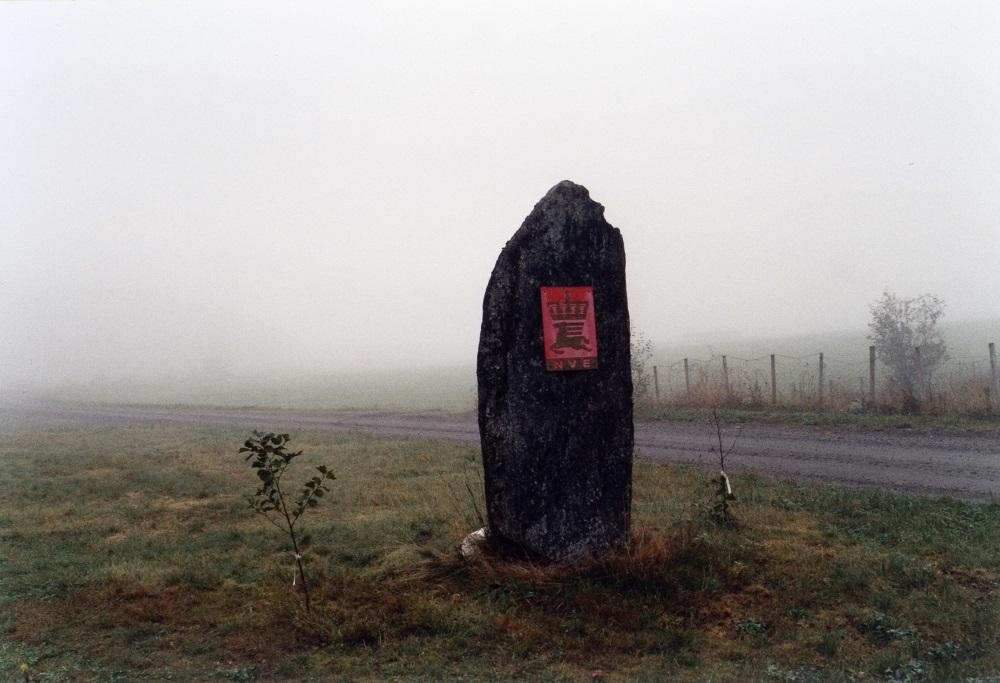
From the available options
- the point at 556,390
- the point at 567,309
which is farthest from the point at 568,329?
the point at 556,390

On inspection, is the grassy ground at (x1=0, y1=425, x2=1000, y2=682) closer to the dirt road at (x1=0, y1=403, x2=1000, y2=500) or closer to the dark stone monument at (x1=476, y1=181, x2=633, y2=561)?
the dark stone monument at (x1=476, y1=181, x2=633, y2=561)

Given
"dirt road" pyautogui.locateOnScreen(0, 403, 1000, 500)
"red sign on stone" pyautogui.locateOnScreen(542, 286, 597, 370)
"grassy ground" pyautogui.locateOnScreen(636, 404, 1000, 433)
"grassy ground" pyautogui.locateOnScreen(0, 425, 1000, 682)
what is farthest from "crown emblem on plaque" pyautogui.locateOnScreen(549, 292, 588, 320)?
"grassy ground" pyautogui.locateOnScreen(636, 404, 1000, 433)

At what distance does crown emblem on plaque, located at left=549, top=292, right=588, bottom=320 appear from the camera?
21.7 ft

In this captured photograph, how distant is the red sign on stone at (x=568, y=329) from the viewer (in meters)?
6.56

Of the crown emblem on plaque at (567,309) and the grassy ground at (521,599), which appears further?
the crown emblem on plaque at (567,309)

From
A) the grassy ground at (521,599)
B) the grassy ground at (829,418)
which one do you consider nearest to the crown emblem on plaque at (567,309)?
the grassy ground at (521,599)

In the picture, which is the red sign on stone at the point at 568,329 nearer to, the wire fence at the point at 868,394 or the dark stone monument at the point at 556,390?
the dark stone monument at the point at 556,390

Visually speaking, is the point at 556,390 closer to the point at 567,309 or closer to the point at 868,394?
the point at 567,309

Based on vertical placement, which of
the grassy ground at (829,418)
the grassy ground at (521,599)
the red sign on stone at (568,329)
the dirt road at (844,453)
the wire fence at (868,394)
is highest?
the red sign on stone at (568,329)

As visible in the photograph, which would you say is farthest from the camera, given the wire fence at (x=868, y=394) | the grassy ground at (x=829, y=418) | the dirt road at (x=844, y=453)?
the wire fence at (x=868, y=394)

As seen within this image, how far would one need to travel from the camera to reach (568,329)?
6625 millimetres

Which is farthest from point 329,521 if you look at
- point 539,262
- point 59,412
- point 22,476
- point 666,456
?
point 59,412

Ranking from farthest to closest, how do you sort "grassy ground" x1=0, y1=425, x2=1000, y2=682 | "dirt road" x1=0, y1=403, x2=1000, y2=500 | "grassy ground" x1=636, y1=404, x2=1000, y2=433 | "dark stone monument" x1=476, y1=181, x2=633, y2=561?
"grassy ground" x1=636, y1=404, x2=1000, y2=433 < "dirt road" x1=0, y1=403, x2=1000, y2=500 < "dark stone monument" x1=476, y1=181, x2=633, y2=561 < "grassy ground" x1=0, y1=425, x2=1000, y2=682

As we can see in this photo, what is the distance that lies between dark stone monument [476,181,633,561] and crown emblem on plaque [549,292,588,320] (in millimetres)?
10
